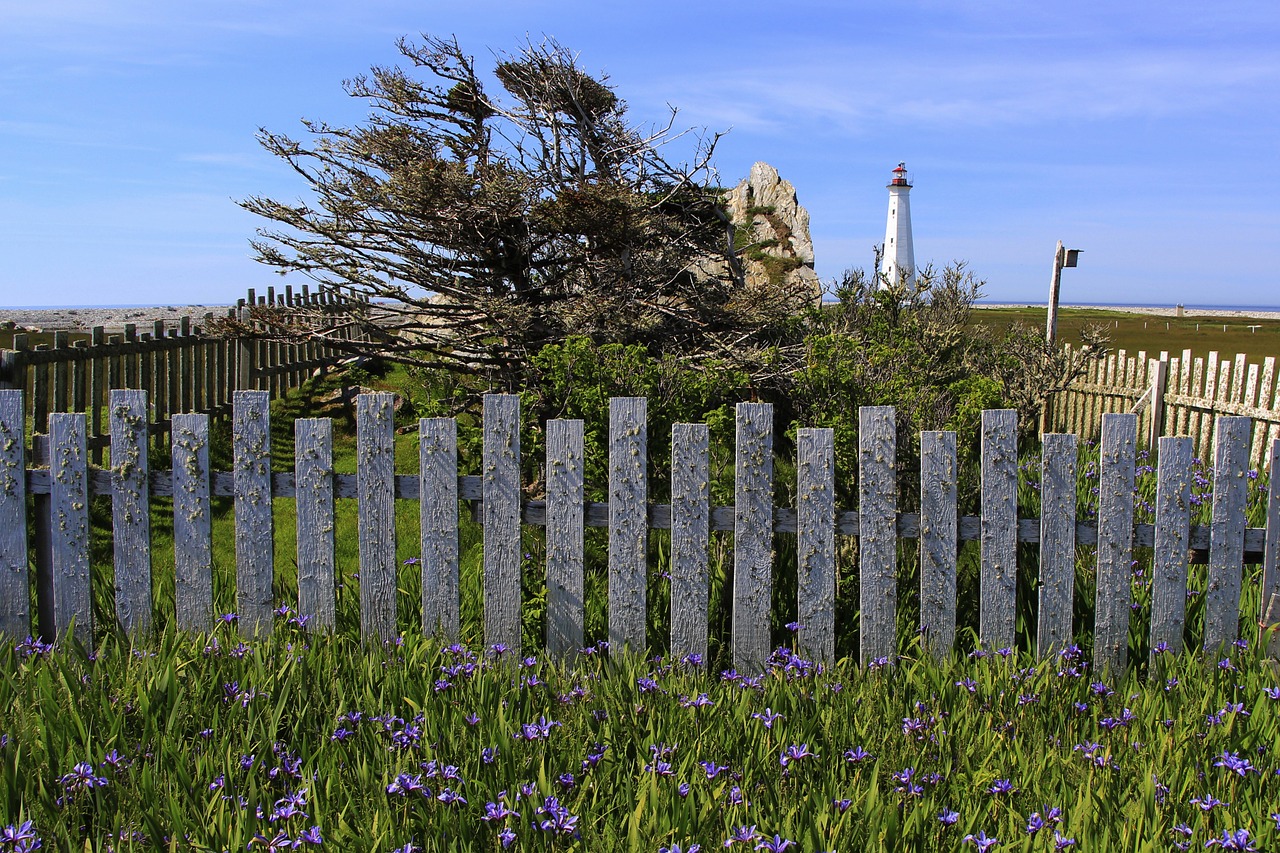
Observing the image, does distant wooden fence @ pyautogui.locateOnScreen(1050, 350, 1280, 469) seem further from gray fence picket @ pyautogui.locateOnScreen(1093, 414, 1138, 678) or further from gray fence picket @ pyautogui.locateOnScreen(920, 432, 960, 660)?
gray fence picket @ pyautogui.locateOnScreen(920, 432, 960, 660)

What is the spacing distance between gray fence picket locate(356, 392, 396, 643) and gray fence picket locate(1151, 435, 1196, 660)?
10.7 feet

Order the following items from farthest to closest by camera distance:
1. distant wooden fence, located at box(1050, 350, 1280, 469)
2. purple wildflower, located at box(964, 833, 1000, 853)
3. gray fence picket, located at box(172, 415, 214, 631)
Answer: distant wooden fence, located at box(1050, 350, 1280, 469), gray fence picket, located at box(172, 415, 214, 631), purple wildflower, located at box(964, 833, 1000, 853)

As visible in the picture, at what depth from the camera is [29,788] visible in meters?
2.52

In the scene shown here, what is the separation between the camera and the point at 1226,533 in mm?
3795

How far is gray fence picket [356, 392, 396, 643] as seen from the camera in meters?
3.72

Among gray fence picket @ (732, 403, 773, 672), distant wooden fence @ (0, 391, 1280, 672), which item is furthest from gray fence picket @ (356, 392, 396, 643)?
gray fence picket @ (732, 403, 773, 672)

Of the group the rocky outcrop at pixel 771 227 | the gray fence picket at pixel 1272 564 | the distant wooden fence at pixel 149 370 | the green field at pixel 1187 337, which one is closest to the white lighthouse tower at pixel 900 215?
the green field at pixel 1187 337

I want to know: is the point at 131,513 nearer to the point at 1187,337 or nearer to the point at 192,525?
the point at 192,525

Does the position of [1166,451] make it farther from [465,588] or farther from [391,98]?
[391,98]

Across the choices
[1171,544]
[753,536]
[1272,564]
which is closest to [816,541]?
[753,536]

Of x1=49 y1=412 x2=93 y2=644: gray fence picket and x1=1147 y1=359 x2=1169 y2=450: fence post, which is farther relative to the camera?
x1=1147 y1=359 x2=1169 y2=450: fence post

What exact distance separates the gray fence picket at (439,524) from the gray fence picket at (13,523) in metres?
1.86

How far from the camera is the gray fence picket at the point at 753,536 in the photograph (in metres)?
3.62

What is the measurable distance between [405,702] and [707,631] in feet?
4.21
